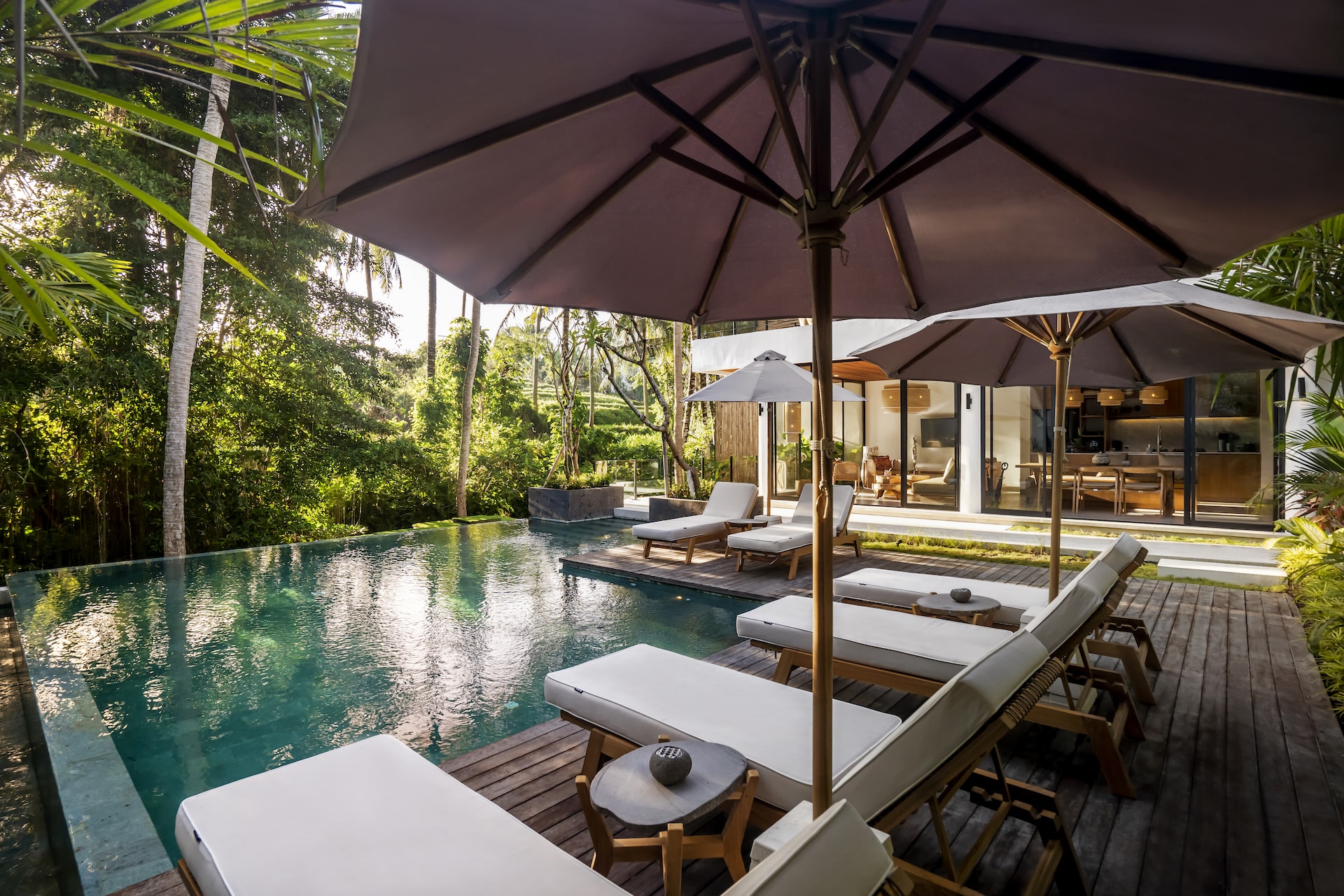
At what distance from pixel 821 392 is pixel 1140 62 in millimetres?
1133

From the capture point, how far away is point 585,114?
223cm

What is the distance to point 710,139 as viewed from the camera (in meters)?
1.83

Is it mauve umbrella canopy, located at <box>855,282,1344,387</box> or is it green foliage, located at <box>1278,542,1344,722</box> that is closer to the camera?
mauve umbrella canopy, located at <box>855,282,1344,387</box>

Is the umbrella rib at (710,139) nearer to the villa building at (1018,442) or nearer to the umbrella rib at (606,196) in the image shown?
the umbrella rib at (606,196)

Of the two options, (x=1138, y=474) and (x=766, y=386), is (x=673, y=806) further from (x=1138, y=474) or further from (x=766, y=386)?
(x=1138, y=474)

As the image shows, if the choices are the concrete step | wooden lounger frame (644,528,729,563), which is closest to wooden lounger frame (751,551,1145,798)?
the concrete step

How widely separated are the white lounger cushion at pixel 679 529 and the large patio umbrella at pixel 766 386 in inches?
73.1

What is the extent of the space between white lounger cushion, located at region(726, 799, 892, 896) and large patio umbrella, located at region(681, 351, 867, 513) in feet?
28.0

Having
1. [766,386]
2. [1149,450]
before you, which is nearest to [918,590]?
[766,386]

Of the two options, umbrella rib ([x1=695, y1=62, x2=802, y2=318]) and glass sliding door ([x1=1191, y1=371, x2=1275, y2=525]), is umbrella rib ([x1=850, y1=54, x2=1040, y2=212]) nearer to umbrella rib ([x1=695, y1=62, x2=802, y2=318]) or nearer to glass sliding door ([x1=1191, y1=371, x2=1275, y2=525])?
umbrella rib ([x1=695, y1=62, x2=802, y2=318])

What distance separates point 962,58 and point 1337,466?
6.39m

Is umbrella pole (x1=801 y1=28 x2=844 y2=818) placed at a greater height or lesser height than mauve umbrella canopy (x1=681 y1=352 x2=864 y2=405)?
lesser

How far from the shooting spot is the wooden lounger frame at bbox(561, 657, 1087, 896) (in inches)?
68.3

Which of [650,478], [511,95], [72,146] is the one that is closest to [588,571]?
[511,95]
